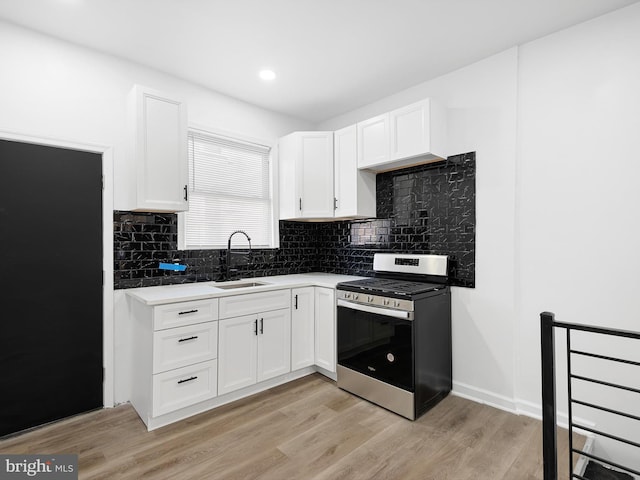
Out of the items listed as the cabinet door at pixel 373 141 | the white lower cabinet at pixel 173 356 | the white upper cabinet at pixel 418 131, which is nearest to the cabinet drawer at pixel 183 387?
the white lower cabinet at pixel 173 356

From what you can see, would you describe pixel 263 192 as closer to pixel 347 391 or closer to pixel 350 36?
pixel 350 36

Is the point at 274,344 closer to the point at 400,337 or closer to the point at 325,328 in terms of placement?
the point at 325,328

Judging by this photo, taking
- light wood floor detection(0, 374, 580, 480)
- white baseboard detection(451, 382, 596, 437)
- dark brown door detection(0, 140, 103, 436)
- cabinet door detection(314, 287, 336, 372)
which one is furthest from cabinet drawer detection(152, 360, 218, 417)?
white baseboard detection(451, 382, 596, 437)

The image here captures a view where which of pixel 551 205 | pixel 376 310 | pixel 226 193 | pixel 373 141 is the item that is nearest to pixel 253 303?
pixel 376 310

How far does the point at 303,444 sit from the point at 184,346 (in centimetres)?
106

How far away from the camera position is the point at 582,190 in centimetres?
235

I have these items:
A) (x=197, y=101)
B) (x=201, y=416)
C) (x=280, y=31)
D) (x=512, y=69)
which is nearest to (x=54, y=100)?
(x=197, y=101)

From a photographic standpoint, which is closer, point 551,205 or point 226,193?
point 551,205

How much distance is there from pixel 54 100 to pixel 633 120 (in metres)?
3.90

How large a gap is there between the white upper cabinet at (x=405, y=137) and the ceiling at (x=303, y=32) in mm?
399

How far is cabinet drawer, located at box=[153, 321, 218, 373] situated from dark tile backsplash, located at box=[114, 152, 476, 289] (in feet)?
2.20

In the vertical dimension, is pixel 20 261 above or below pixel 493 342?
A: above

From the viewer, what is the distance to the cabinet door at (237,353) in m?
Answer: 2.67

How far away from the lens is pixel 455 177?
295 centimetres
